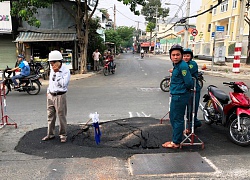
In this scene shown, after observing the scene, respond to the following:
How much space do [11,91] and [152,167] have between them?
8.95m

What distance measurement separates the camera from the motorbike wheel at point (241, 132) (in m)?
4.16

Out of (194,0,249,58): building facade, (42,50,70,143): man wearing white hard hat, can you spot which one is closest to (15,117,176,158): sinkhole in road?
(42,50,70,143): man wearing white hard hat

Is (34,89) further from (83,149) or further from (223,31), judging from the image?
(223,31)

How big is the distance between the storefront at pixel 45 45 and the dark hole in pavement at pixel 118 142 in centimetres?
1144

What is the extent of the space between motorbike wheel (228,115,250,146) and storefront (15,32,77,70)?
12953mm

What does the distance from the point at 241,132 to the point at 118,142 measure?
2.32 meters

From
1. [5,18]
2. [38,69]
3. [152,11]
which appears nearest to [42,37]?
[5,18]

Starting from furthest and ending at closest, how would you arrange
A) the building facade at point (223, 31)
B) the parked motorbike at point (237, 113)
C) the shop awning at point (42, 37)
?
the building facade at point (223, 31), the shop awning at point (42, 37), the parked motorbike at point (237, 113)

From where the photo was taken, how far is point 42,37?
15453mm

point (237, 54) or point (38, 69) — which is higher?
point (237, 54)

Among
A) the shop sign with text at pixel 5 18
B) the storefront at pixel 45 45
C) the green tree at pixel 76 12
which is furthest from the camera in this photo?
the storefront at pixel 45 45

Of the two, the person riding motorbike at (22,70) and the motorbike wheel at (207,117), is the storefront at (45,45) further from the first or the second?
the motorbike wheel at (207,117)

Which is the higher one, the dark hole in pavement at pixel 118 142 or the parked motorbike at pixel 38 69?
the parked motorbike at pixel 38 69

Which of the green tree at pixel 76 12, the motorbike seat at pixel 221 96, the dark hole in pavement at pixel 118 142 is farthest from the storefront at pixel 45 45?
the motorbike seat at pixel 221 96
